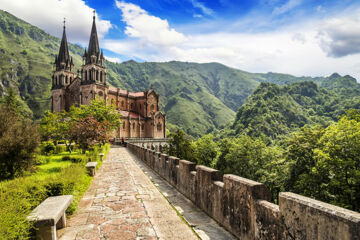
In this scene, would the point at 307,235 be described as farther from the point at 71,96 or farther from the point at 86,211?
the point at 71,96

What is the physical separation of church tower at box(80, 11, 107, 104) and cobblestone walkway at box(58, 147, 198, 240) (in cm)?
4893

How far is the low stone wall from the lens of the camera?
2.20 m

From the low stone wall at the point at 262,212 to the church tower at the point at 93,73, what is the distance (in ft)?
169

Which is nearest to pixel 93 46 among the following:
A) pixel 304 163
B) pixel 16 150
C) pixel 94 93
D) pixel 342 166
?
pixel 94 93

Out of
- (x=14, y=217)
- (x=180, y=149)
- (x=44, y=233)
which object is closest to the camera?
(x=14, y=217)

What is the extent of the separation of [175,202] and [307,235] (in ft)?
14.0

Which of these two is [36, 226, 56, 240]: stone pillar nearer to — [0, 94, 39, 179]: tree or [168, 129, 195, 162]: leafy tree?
[0, 94, 39, 179]: tree

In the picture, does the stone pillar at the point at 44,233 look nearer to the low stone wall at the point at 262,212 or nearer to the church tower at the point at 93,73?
the low stone wall at the point at 262,212

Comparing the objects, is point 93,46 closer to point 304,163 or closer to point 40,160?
point 40,160

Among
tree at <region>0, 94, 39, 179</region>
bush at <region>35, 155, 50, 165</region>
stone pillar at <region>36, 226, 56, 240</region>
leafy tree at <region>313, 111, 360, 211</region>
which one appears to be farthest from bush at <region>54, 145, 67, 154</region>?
leafy tree at <region>313, 111, 360, 211</region>

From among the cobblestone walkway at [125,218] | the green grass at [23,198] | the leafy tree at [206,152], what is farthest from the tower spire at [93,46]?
the green grass at [23,198]

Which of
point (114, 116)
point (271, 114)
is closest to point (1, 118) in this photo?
point (114, 116)

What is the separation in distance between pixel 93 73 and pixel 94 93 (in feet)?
17.5

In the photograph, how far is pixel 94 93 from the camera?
168ft
